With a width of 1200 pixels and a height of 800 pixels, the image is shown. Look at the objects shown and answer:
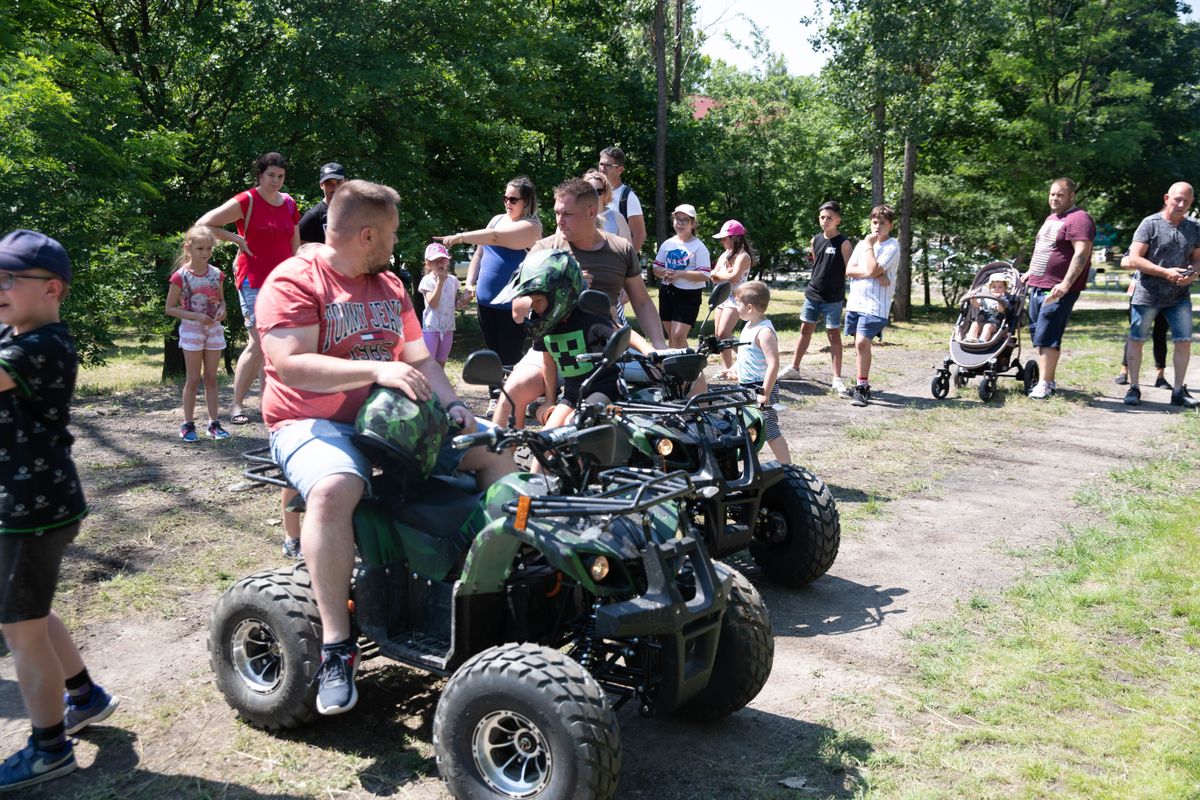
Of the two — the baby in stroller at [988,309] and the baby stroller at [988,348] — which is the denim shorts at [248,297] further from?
the baby in stroller at [988,309]

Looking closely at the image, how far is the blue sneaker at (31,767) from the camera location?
3.46 metres

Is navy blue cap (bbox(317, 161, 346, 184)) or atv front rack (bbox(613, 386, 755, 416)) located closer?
atv front rack (bbox(613, 386, 755, 416))

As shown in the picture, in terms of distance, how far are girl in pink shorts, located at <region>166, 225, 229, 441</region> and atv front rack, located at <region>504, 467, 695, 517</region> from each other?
5439 millimetres

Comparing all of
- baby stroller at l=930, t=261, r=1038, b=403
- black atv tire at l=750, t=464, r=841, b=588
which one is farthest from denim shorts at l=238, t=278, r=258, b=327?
baby stroller at l=930, t=261, r=1038, b=403

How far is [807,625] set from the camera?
5094 mm

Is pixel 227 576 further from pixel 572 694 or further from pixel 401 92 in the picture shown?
pixel 401 92

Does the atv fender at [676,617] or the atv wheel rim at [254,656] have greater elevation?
the atv fender at [676,617]

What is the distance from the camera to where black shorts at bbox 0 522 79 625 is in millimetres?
3416

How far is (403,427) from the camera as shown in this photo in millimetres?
3549

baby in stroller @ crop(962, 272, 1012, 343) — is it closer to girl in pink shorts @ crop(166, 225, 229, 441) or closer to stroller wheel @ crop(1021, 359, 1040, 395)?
stroller wheel @ crop(1021, 359, 1040, 395)

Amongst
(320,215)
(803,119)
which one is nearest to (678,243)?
(320,215)

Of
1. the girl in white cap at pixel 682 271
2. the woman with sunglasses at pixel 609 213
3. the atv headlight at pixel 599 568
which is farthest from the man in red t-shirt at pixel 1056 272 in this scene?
the atv headlight at pixel 599 568

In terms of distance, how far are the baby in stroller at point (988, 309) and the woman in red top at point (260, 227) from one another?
7255mm

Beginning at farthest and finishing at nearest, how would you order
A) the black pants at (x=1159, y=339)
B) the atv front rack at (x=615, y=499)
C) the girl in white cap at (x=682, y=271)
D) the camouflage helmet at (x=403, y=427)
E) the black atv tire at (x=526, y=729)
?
the black pants at (x=1159, y=339)
the girl in white cap at (x=682, y=271)
the camouflage helmet at (x=403, y=427)
the atv front rack at (x=615, y=499)
the black atv tire at (x=526, y=729)
